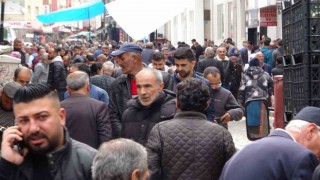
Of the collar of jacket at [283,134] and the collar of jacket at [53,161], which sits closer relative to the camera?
the collar of jacket at [53,161]

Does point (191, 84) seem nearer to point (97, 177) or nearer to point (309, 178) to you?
point (309, 178)

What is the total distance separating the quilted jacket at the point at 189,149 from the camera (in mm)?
6191

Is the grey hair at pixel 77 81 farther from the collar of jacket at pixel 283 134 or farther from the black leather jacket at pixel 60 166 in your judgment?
the black leather jacket at pixel 60 166

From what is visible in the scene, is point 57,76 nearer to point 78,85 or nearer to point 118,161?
point 78,85

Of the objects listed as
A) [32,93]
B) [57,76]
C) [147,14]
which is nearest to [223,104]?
[32,93]

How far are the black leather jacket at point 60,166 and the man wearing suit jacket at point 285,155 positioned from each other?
1245 mm

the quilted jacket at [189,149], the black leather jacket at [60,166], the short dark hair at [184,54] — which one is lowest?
the quilted jacket at [189,149]

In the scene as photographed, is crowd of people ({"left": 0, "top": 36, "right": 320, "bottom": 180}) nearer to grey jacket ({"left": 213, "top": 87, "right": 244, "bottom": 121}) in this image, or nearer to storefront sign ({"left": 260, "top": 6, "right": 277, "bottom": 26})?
grey jacket ({"left": 213, "top": 87, "right": 244, "bottom": 121})

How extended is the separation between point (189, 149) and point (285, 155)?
1.20 m

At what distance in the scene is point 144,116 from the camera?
23.8 feet

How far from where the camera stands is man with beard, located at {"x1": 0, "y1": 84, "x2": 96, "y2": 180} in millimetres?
4227

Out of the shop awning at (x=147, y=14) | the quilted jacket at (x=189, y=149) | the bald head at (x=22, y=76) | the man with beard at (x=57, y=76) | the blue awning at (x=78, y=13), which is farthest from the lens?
the blue awning at (x=78, y=13)

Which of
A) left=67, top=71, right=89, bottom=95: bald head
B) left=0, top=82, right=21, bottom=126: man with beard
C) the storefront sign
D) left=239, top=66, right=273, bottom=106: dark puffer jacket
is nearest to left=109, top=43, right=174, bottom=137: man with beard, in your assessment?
left=67, top=71, right=89, bottom=95: bald head

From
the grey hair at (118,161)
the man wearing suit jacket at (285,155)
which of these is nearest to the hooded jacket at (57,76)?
the man wearing suit jacket at (285,155)
